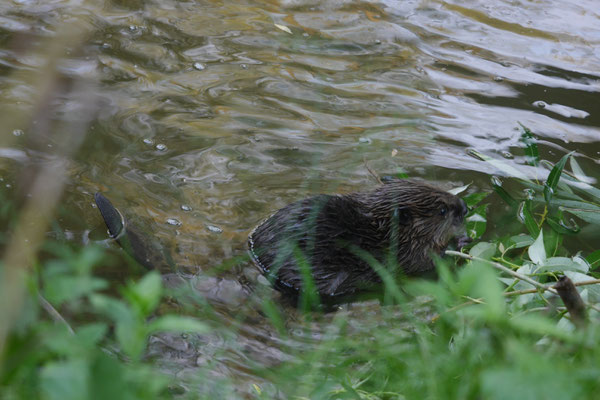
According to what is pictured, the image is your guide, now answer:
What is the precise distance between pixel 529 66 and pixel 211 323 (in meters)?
3.74

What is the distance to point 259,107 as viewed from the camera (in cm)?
458

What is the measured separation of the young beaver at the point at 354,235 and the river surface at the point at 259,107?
165 mm

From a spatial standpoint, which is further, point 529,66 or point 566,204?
point 529,66

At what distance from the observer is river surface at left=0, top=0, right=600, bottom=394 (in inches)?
134

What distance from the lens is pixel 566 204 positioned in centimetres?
292

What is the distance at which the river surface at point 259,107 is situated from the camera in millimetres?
3402

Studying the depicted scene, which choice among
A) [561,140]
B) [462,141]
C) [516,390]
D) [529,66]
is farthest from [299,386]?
[529,66]

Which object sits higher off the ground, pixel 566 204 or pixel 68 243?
pixel 566 204

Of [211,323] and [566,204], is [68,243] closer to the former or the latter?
[211,323]

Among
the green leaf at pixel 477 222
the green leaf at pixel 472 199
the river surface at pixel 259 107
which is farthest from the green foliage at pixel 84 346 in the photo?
the green leaf at pixel 472 199

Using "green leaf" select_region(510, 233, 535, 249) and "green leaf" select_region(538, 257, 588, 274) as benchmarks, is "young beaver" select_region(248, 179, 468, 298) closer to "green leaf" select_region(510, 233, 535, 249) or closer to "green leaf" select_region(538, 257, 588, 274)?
"green leaf" select_region(510, 233, 535, 249)

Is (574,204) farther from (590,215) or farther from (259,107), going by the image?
(259,107)

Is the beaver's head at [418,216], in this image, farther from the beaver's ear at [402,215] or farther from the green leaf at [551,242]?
the green leaf at [551,242]

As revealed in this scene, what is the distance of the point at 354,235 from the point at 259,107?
152cm
